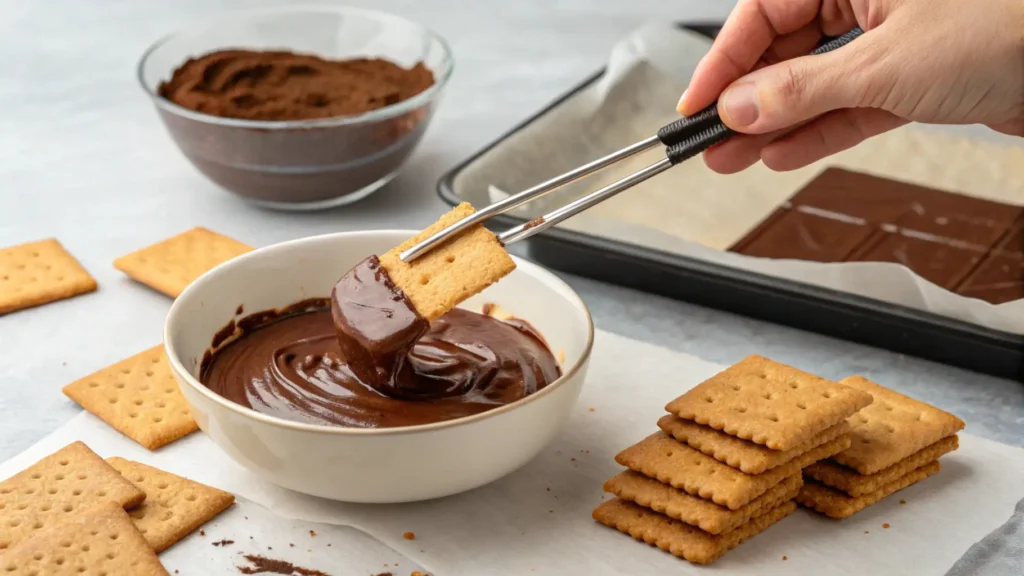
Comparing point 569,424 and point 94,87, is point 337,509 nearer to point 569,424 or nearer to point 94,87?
point 569,424

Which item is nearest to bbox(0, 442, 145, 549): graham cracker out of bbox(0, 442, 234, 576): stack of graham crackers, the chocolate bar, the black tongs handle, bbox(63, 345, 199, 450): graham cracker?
bbox(0, 442, 234, 576): stack of graham crackers

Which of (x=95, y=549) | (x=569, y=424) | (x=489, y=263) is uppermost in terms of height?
(x=489, y=263)

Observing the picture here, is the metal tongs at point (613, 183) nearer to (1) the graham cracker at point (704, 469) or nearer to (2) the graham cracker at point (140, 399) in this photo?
(1) the graham cracker at point (704, 469)

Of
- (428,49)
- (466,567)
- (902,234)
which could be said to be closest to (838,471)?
(466,567)

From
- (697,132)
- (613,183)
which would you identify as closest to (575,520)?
(613,183)

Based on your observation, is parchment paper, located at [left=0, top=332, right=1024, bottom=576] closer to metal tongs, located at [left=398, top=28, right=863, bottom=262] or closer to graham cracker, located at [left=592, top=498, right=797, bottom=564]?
graham cracker, located at [left=592, top=498, right=797, bottom=564]

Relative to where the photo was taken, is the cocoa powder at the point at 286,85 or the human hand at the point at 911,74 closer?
the human hand at the point at 911,74

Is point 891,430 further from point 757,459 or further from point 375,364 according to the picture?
point 375,364

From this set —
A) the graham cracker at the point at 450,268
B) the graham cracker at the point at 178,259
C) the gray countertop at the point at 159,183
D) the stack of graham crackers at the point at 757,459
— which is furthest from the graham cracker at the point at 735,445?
the graham cracker at the point at 178,259
